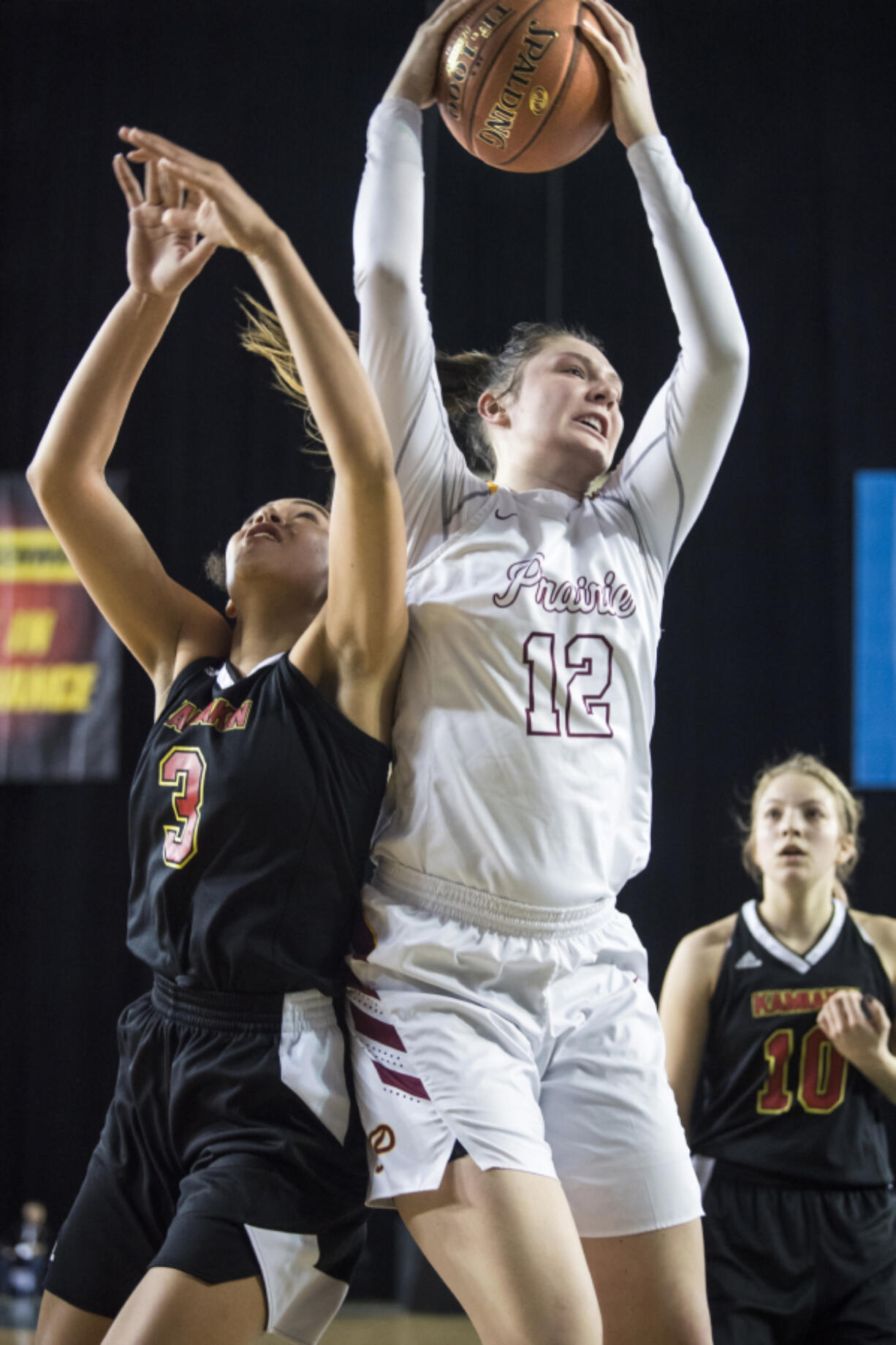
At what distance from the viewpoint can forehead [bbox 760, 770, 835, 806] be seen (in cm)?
336

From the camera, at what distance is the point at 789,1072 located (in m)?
3.11

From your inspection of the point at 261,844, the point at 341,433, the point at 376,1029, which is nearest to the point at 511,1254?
the point at 376,1029

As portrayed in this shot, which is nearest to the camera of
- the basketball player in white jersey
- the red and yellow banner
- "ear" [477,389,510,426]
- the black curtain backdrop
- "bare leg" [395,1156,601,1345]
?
A: "bare leg" [395,1156,601,1345]

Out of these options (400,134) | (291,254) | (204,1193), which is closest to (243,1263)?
(204,1193)

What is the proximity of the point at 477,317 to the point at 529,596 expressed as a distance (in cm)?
368

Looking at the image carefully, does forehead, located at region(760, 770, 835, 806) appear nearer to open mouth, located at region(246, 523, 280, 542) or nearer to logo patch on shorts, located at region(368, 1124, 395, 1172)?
open mouth, located at region(246, 523, 280, 542)

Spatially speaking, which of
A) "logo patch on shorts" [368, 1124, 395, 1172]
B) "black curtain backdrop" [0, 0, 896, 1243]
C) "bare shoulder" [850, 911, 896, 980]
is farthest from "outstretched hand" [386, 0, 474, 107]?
"black curtain backdrop" [0, 0, 896, 1243]

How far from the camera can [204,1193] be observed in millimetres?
1694

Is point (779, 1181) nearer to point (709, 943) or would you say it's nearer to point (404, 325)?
point (709, 943)

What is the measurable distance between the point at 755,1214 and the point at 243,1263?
167 cm

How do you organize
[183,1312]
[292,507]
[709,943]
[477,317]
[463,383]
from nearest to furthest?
[183,1312]
[292,507]
[463,383]
[709,943]
[477,317]

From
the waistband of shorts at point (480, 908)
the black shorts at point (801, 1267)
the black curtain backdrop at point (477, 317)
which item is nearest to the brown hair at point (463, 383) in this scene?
the waistband of shorts at point (480, 908)

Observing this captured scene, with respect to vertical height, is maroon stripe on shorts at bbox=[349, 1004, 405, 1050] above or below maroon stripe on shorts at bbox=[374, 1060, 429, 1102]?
above

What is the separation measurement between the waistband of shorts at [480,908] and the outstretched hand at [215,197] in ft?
2.90
